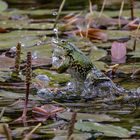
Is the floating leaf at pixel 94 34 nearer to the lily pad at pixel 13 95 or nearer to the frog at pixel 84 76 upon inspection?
the frog at pixel 84 76

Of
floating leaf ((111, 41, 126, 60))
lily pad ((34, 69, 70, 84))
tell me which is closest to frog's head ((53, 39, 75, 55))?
lily pad ((34, 69, 70, 84))

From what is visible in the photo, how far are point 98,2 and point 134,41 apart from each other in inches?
115

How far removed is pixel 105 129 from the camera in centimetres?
253

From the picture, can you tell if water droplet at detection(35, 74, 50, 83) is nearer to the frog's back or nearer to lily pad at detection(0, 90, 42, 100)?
the frog's back

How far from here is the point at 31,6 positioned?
7461 mm

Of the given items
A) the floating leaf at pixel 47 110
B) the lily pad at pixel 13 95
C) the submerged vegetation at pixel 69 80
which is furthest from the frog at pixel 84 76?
the floating leaf at pixel 47 110

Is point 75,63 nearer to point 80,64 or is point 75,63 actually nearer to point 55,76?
point 80,64

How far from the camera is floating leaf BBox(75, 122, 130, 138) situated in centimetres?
247

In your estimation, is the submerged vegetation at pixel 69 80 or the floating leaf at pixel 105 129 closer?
the floating leaf at pixel 105 129

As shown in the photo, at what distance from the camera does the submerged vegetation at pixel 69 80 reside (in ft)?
8.45

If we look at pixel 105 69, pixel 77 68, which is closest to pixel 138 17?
pixel 105 69

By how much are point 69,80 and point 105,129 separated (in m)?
1.17

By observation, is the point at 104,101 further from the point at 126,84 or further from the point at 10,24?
the point at 10,24

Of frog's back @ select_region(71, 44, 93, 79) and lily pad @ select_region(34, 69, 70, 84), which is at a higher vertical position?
frog's back @ select_region(71, 44, 93, 79)
